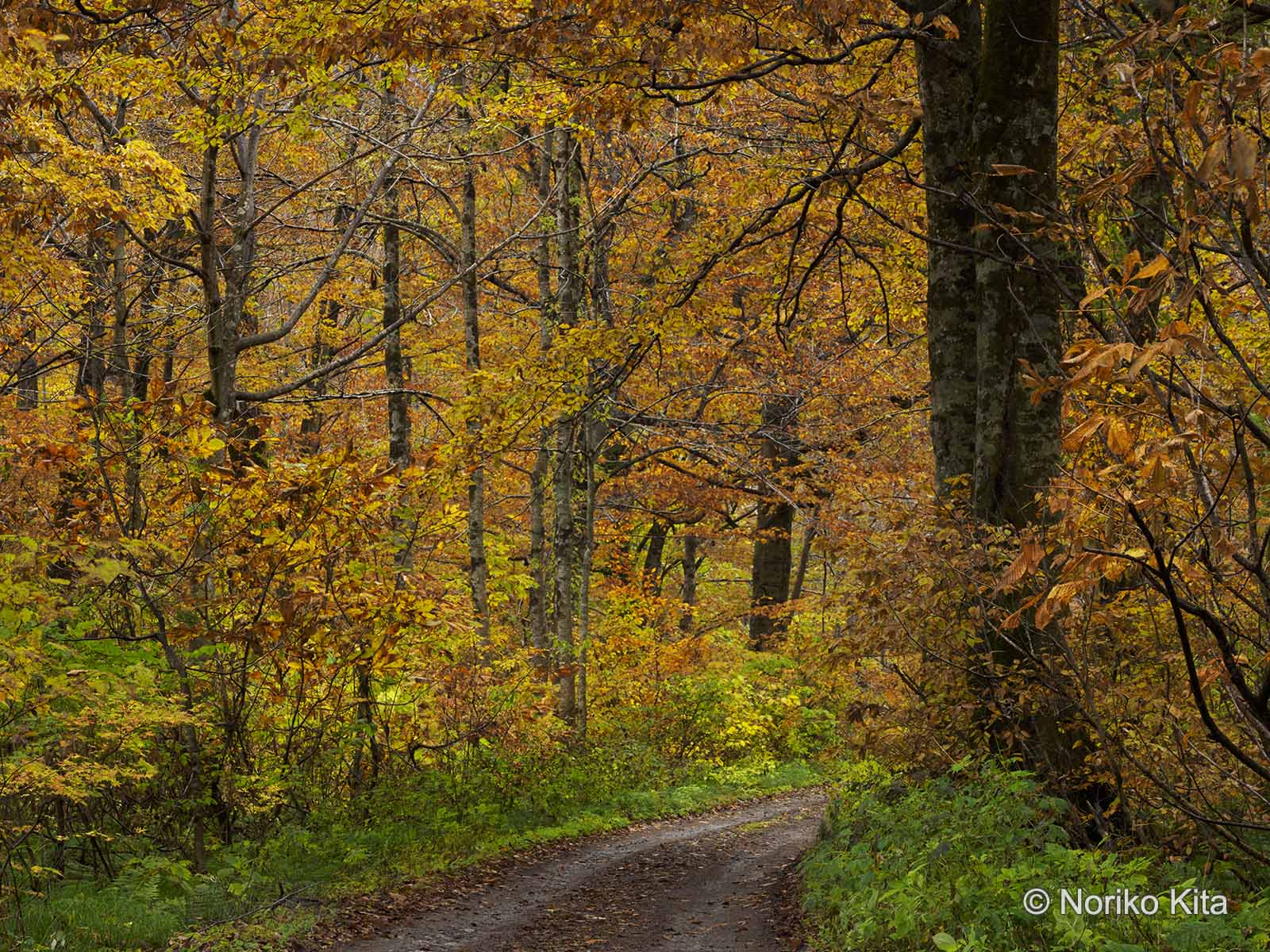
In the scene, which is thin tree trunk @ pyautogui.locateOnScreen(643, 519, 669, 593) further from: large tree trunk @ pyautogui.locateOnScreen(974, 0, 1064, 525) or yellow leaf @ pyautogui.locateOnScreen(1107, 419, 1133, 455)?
yellow leaf @ pyautogui.locateOnScreen(1107, 419, 1133, 455)

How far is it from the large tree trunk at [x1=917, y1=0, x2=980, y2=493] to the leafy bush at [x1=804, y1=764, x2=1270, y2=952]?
9.45 feet

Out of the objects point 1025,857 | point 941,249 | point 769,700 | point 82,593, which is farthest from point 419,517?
point 769,700

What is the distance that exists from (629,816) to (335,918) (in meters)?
6.71

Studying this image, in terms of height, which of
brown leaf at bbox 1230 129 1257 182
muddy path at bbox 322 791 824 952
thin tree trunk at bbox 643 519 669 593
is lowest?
muddy path at bbox 322 791 824 952

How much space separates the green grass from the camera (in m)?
6.94

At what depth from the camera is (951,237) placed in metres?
8.77

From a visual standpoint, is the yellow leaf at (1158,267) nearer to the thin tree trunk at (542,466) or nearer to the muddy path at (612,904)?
the muddy path at (612,904)

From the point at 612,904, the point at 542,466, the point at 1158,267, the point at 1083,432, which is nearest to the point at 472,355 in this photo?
the point at 542,466

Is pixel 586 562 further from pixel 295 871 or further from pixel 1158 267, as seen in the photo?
pixel 1158 267

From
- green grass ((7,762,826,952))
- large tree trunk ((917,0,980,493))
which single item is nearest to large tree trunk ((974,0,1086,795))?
Result: large tree trunk ((917,0,980,493))

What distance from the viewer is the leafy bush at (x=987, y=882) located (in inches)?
176

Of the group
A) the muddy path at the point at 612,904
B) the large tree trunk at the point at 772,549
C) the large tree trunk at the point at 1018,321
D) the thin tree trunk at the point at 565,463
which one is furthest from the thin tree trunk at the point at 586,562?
the large tree trunk at the point at 1018,321

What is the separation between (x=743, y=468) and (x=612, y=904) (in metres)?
7.34

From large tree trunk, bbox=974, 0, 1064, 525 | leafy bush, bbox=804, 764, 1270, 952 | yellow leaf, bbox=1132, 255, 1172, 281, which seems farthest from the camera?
large tree trunk, bbox=974, 0, 1064, 525
